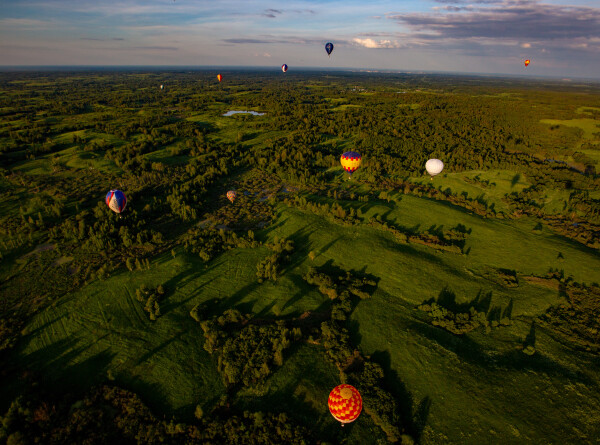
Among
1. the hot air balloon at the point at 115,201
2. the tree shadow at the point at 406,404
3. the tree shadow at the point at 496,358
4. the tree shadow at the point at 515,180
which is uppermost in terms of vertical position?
the tree shadow at the point at 515,180

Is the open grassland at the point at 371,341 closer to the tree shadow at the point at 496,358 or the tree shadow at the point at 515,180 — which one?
the tree shadow at the point at 496,358

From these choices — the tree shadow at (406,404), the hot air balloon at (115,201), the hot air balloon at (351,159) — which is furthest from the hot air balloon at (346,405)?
the hot air balloon at (351,159)

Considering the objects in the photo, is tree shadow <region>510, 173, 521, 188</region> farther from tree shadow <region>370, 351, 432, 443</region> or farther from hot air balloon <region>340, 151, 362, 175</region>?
tree shadow <region>370, 351, 432, 443</region>

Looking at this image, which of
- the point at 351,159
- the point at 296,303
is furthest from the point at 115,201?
the point at 351,159

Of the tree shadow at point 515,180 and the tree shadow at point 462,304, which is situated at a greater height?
the tree shadow at point 515,180

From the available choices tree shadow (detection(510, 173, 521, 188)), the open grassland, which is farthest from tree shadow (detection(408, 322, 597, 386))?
tree shadow (detection(510, 173, 521, 188))

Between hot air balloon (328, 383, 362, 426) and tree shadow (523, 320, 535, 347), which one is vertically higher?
hot air balloon (328, 383, 362, 426)

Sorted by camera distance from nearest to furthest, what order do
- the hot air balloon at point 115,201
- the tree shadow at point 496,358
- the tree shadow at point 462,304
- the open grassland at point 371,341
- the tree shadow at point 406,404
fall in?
the tree shadow at point 406,404, the open grassland at point 371,341, the tree shadow at point 496,358, the tree shadow at point 462,304, the hot air balloon at point 115,201
